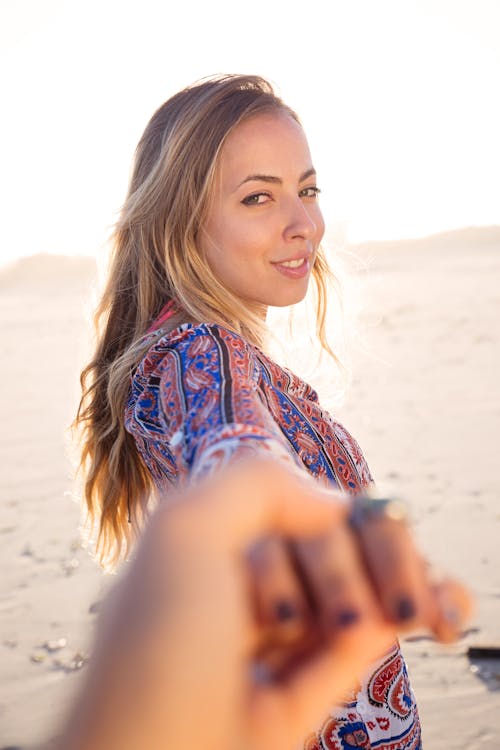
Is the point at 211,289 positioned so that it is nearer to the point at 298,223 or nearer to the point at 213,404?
the point at 298,223

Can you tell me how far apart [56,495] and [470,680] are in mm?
4835

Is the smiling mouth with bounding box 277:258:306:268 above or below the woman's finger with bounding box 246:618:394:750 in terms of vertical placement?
above

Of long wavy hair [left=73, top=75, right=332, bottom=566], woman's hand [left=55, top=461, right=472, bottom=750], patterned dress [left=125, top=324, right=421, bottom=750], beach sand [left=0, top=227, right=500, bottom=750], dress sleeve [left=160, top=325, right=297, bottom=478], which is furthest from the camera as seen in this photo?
beach sand [left=0, top=227, right=500, bottom=750]

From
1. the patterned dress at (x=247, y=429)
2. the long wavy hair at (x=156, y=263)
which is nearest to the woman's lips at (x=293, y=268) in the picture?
the long wavy hair at (x=156, y=263)

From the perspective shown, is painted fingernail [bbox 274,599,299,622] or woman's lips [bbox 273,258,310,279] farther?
woman's lips [bbox 273,258,310,279]

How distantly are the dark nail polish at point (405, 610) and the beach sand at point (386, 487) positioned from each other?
0.78ft

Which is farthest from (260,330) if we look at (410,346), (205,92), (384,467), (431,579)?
(410,346)

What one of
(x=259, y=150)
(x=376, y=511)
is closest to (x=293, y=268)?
(x=259, y=150)

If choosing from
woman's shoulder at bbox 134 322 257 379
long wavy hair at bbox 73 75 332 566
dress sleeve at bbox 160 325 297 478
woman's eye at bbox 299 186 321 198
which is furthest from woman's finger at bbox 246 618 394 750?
woman's eye at bbox 299 186 321 198

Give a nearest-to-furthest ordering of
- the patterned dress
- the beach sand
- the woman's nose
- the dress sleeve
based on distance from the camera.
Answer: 1. the dress sleeve
2. the patterned dress
3. the woman's nose
4. the beach sand

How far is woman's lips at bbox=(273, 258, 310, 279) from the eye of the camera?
2148mm

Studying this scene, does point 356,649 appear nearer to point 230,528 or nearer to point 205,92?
point 230,528

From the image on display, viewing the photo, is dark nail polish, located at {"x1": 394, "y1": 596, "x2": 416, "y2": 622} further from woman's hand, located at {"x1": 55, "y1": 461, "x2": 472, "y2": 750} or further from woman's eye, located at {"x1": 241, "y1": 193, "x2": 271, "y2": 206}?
woman's eye, located at {"x1": 241, "y1": 193, "x2": 271, "y2": 206}

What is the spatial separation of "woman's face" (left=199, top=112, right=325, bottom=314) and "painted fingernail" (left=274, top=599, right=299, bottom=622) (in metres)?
1.65
